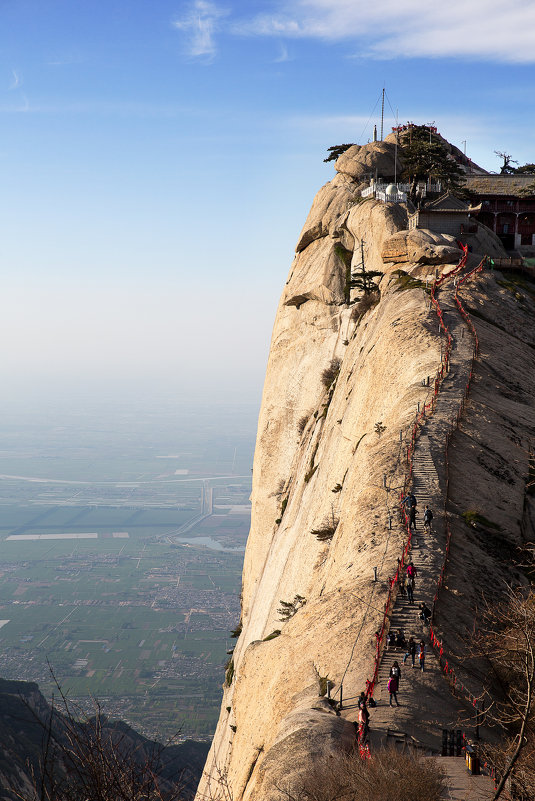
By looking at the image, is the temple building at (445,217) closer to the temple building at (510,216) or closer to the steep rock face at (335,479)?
the steep rock face at (335,479)

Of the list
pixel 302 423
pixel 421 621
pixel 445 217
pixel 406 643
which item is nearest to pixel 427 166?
pixel 445 217

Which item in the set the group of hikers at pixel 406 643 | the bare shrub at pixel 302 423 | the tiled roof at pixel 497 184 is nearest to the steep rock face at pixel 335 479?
the bare shrub at pixel 302 423

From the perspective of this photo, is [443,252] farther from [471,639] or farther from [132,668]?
[132,668]

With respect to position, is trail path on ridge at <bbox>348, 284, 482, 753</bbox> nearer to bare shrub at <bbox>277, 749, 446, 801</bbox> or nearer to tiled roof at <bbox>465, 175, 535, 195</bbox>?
bare shrub at <bbox>277, 749, 446, 801</bbox>

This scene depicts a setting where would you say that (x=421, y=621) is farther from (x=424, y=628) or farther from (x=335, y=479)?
(x=335, y=479)

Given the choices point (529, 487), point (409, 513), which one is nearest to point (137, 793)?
point (409, 513)

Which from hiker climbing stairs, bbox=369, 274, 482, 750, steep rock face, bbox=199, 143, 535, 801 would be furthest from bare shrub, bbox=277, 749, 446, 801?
hiker climbing stairs, bbox=369, 274, 482, 750
